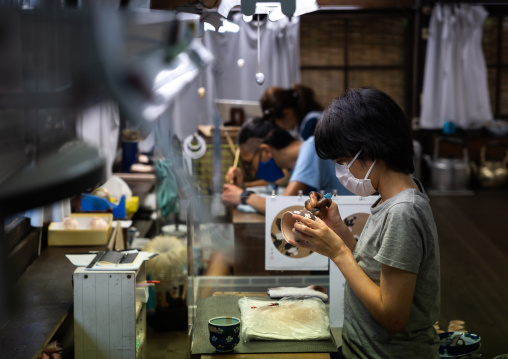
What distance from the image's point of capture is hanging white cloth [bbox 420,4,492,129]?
8.78m

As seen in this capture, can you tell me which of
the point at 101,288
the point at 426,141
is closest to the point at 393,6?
the point at 426,141

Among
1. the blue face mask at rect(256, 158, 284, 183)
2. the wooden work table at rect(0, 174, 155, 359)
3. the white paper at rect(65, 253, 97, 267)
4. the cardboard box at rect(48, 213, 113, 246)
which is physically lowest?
the wooden work table at rect(0, 174, 155, 359)

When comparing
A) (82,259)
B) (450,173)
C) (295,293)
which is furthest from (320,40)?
(295,293)

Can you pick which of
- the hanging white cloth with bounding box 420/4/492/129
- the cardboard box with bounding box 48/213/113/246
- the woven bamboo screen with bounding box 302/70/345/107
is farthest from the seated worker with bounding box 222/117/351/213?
the hanging white cloth with bounding box 420/4/492/129

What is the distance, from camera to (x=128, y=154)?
6387 millimetres

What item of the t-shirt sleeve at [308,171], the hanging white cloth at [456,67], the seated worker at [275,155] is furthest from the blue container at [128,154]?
the hanging white cloth at [456,67]

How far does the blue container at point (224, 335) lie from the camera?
193 cm

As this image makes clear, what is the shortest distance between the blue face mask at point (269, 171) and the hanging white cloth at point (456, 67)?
17.9ft

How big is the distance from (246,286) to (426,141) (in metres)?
7.20

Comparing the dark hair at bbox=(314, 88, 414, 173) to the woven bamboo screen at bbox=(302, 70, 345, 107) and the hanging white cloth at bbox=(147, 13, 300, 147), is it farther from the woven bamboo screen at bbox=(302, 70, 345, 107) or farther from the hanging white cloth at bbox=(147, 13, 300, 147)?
the woven bamboo screen at bbox=(302, 70, 345, 107)

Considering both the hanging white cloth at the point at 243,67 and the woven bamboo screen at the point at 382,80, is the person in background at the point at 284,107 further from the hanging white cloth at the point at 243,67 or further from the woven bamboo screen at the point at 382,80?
the woven bamboo screen at the point at 382,80

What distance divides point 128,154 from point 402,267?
5.12 m

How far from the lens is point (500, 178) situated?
8.95m

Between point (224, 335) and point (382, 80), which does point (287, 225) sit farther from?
point (382, 80)
